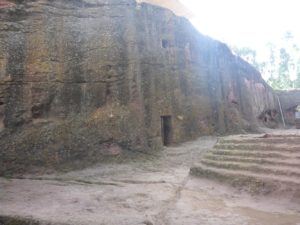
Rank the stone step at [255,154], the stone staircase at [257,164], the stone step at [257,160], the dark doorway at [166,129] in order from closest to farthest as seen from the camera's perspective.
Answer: the stone staircase at [257,164], the stone step at [257,160], the stone step at [255,154], the dark doorway at [166,129]

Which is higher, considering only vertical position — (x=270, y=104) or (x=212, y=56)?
(x=212, y=56)

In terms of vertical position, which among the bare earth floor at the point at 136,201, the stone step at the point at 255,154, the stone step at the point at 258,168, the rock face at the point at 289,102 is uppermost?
the rock face at the point at 289,102

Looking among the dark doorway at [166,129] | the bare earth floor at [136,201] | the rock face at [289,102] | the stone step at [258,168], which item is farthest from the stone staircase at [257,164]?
the rock face at [289,102]

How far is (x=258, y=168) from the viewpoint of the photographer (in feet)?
20.8

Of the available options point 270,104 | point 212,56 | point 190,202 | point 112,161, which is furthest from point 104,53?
point 270,104

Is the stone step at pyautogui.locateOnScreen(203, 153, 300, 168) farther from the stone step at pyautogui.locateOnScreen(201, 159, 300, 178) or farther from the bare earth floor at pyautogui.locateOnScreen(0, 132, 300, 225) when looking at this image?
the bare earth floor at pyautogui.locateOnScreen(0, 132, 300, 225)

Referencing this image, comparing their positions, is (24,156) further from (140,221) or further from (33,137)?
(140,221)

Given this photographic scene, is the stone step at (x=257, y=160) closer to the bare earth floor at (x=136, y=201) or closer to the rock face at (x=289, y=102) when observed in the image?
the bare earth floor at (x=136, y=201)

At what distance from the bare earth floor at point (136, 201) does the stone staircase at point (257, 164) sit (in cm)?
21

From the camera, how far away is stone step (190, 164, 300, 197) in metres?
5.46

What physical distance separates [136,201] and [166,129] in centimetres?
548

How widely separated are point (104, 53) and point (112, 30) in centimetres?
76

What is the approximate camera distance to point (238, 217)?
4660 mm

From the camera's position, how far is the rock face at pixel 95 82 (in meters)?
8.73
